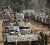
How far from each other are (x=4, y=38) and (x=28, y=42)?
1.39ft

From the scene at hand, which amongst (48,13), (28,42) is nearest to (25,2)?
(48,13)

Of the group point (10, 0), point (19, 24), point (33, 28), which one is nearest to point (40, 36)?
point (33, 28)

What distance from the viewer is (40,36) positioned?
3914 millimetres

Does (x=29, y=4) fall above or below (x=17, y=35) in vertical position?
above

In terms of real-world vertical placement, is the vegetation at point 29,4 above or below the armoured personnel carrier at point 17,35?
above

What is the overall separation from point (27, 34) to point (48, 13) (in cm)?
53

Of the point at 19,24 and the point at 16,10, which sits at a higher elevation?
the point at 16,10

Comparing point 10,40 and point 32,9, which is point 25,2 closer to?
point 32,9

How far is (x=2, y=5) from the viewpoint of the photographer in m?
3.90

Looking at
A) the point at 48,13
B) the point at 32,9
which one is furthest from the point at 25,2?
the point at 48,13

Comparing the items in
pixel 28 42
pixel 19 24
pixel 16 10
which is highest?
pixel 16 10

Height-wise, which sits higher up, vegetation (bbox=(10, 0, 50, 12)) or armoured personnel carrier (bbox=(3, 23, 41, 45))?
vegetation (bbox=(10, 0, 50, 12))

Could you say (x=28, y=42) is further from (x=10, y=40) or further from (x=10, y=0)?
(x=10, y=0)

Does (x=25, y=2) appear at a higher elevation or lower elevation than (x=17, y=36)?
higher
